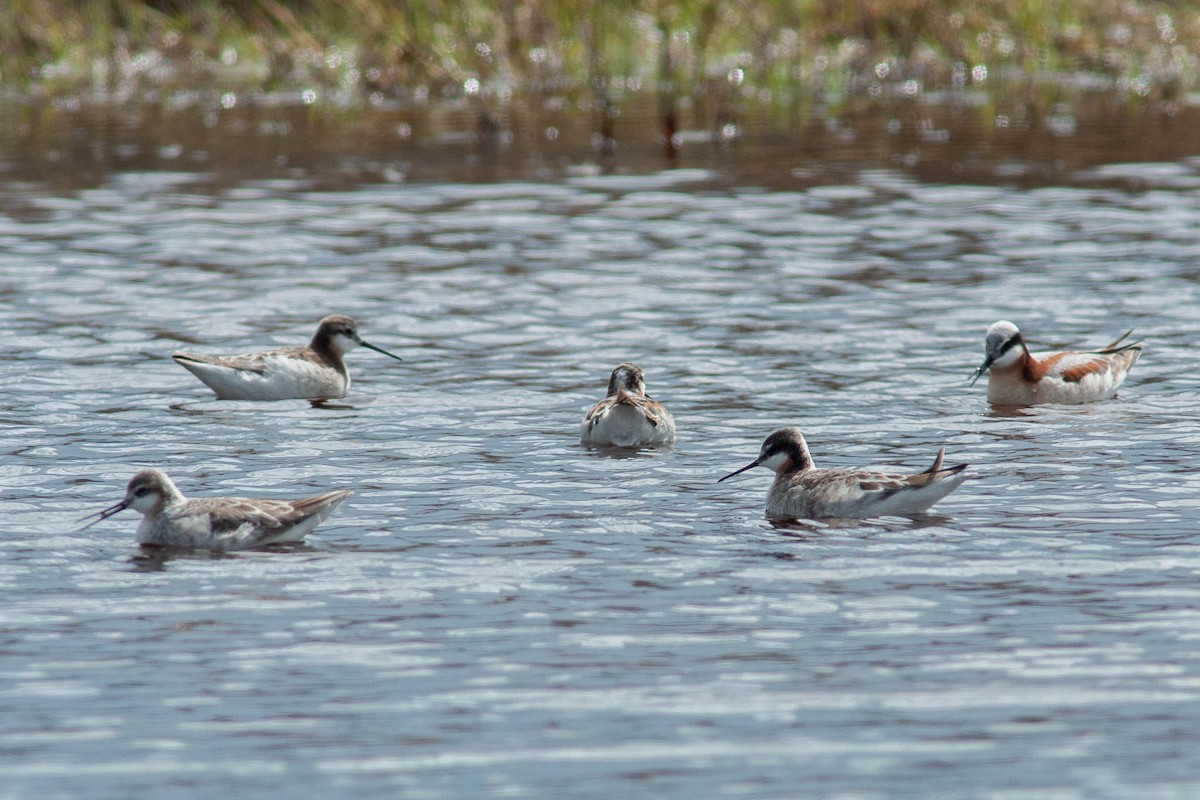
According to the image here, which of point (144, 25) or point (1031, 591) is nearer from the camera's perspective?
point (1031, 591)

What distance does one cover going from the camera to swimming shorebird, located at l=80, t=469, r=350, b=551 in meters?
11.6

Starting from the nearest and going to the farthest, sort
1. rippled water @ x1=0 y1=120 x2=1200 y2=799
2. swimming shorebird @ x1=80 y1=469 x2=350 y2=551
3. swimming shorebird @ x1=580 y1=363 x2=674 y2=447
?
rippled water @ x1=0 y1=120 x2=1200 y2=799 → swimming shorebird @ x1=80 y1=469 x2=350 y2=551 → swimming shorebird @ x1=580 y1=363 x2=674 y2=447

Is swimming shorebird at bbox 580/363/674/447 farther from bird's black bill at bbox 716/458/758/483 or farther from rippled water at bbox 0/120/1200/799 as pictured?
bird's black bill at bbox 716/458/758/483

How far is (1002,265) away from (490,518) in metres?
11.3

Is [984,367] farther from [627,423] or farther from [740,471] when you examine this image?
[740,471]

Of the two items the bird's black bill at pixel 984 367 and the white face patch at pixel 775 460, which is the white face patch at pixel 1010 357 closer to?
the bird's black bill at pixel 984 367

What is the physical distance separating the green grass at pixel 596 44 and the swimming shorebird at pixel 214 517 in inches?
924

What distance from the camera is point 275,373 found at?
1656cm

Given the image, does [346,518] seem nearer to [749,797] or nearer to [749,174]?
[749,797]

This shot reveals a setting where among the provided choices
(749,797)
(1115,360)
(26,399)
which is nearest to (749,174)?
(1115,360)

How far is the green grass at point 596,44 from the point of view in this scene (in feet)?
119

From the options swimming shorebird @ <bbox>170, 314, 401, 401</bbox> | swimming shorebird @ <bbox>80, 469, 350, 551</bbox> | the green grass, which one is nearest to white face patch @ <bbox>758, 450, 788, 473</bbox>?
swimming shorebird @ <bbox>80, 469, 350, 551</bbox>

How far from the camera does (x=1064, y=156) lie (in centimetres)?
2925

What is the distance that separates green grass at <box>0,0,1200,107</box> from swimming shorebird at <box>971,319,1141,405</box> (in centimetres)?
1924
